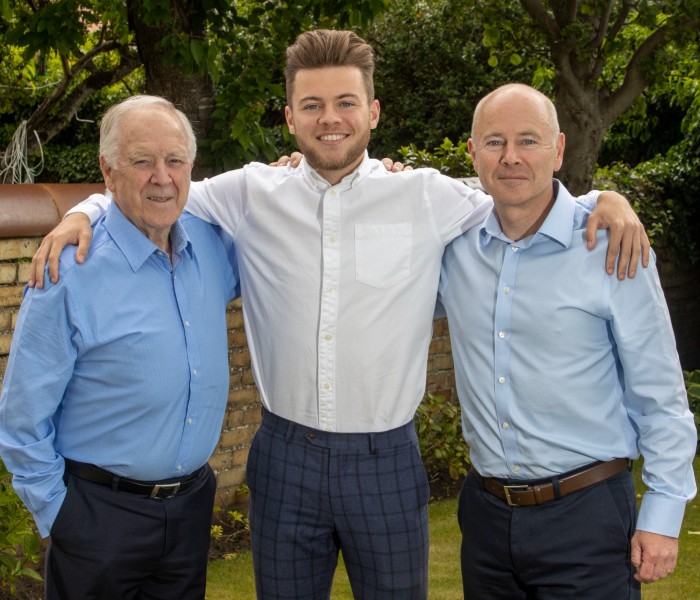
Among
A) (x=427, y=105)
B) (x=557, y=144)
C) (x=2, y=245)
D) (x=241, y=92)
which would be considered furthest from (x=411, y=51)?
(x=557, y=144)

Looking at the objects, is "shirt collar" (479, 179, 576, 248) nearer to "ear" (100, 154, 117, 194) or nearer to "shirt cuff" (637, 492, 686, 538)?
"shirt cuff" (637, 492, 686, 538)

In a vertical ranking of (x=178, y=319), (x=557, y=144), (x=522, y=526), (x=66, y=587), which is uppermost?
(x=557, y=144)

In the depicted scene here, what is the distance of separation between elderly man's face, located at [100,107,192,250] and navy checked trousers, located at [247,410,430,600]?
0.76m

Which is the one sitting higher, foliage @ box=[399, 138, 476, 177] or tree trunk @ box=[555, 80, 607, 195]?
tree trunk @ box=[555, 80, 607, 195]

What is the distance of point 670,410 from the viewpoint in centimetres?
269

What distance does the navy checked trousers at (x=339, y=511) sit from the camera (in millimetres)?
2906

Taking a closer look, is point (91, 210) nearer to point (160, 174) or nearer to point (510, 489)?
point (160, 174)

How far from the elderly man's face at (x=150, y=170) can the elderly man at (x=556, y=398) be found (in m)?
0.93

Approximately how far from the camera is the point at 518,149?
9.14 feet

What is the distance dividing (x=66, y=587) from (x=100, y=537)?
0.19m

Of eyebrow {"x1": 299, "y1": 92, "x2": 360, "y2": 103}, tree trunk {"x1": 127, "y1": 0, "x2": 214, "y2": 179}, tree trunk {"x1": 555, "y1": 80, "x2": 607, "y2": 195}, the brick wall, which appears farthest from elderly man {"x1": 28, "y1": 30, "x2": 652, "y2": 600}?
tree trunk {"x1": 555, "y1": 80, "x2": 607, "y2": 195}

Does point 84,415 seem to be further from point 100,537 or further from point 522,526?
point 522,526

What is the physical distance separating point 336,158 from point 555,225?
28.2 inches

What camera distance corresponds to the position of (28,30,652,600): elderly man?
2.93 m
